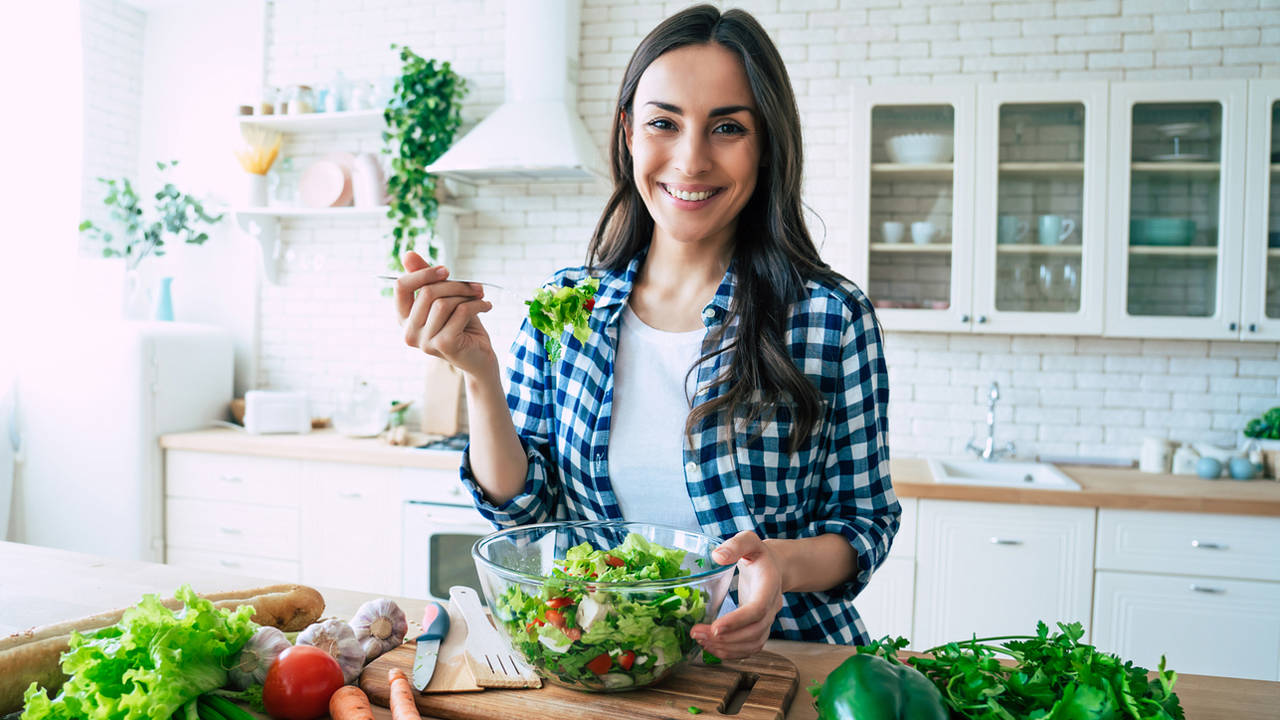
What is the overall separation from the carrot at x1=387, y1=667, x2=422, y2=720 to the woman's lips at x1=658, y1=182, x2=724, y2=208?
77 cm

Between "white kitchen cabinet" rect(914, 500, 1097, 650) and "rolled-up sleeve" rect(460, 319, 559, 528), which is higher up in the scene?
"rolled-up sleeve" rect(460, 319, 559, 528)

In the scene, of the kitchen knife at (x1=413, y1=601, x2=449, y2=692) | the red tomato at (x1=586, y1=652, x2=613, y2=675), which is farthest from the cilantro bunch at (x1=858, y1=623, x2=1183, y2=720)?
the kitchen knife at (x1=413, y1=601, x2=449, y2=692)

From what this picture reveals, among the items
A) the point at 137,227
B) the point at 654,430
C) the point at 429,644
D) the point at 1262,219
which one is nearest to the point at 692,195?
the point at 654,430

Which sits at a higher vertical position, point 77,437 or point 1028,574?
point 77,437

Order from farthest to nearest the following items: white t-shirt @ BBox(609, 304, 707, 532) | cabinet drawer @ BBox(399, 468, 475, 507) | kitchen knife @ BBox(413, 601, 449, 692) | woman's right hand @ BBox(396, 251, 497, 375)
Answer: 1. cabinet drawer @ BBox(399, 468, 475, 507)
2. white t-shirt @ BBox(609, 304, 707, 532)
3. woman's right hand @ BBox(396, 251, 497, 375)
4. kitchen knife @ BBox(413, 601, 449, 692)

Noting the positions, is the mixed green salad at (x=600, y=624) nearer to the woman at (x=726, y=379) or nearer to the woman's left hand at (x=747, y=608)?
the woman's left hand at (x=747, y=608)

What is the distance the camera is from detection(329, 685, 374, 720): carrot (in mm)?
896

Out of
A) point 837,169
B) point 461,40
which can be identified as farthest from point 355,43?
point 837,169

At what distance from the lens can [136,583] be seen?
143 centimetres

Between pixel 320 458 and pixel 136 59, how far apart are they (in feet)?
7.82

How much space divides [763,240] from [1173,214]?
2.32 meters

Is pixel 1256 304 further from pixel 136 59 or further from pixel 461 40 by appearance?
pixel 136 59

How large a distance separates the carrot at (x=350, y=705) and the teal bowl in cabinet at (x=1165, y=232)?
3051 mm

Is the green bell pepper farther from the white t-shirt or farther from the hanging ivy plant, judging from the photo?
the hanging ivy plant
